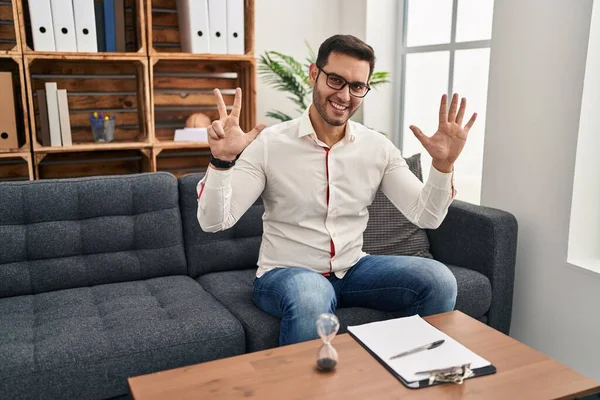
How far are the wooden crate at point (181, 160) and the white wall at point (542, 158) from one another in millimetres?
1577

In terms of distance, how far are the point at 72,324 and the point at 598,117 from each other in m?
1.87

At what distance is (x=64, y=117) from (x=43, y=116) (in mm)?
99

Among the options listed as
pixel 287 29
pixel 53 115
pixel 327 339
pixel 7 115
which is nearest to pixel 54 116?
pixel 53 115

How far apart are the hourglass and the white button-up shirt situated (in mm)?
593

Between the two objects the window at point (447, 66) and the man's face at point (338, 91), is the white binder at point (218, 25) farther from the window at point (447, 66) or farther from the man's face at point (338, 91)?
the man's face at point (338, 91)

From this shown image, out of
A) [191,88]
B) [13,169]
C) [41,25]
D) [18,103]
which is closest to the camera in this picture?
[41,25]

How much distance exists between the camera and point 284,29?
325 centimetres

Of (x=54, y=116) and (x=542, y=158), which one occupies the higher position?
(x=54, y=116)

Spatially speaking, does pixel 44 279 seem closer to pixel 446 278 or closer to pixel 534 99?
pixel 446 278

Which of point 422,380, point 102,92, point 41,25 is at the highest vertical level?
point 41,25

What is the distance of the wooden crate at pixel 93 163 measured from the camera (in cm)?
295

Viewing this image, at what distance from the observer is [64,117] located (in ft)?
8.87

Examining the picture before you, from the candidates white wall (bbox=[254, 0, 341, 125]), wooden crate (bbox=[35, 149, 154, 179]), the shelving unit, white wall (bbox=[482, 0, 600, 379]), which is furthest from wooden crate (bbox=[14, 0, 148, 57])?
white wall (bbox=[482, 0, 600, 379])

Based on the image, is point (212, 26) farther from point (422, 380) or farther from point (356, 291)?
point (422, 380)
